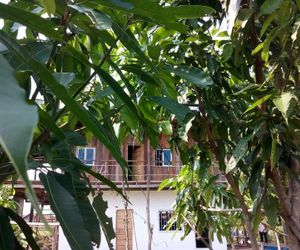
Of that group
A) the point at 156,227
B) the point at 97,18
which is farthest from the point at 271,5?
the point at 156,227

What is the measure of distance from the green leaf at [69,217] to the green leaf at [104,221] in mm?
171

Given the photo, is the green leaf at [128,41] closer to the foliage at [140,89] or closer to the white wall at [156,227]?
the foliage at [140,89]

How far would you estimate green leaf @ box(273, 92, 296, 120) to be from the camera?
695 mm

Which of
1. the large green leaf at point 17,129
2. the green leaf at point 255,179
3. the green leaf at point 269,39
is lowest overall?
the large green leaf at point 17,129

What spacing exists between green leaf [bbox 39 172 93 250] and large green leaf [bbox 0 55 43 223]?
0.20 metres

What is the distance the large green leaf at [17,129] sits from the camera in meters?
0.14

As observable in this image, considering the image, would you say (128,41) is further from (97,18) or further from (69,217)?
(69,217)

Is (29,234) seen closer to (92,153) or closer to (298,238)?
(298,238)

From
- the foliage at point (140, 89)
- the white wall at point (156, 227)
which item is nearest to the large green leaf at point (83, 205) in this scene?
the foliage at point (140, 89)

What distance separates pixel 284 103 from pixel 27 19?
54 centimetres

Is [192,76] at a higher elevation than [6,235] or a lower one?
higher

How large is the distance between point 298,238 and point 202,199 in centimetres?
88

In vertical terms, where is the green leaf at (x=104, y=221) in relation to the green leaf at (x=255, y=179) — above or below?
below

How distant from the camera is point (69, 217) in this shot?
0.38 metres
